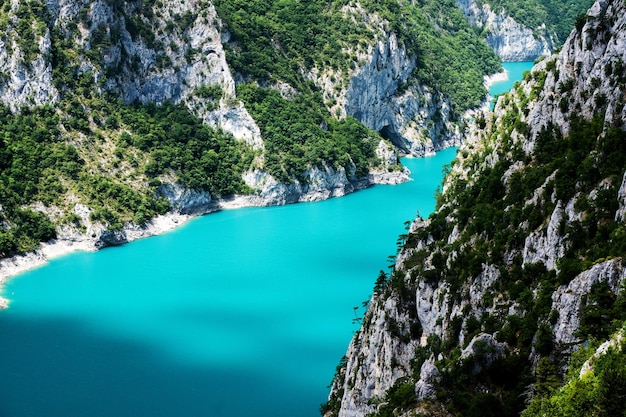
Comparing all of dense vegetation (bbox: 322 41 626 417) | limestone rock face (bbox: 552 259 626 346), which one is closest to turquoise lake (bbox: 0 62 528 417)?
dense vegetation (bbox: 322 41 626 417)

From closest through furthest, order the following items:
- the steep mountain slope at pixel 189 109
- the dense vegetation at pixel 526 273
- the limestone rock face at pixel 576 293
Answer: the dense vegetation at pixel 526 273 < the limestone rock face at pixel 576 293 < the steep mountain slope at pixel 189 109

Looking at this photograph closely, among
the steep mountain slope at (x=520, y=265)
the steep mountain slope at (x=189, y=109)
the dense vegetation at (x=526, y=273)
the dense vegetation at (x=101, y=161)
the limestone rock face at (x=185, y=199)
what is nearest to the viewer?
the dense vegetation at (x=526, y=273)

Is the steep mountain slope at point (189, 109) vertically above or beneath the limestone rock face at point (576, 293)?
above

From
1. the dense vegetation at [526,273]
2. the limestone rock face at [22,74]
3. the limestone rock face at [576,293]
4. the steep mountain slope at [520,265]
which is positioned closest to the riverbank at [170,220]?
the limestone rock face at [22,74]

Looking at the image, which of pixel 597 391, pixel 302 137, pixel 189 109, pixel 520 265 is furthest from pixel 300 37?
pixel 597 391

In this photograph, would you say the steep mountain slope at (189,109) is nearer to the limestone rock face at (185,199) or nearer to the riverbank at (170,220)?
the limestone rock face at (185,199)

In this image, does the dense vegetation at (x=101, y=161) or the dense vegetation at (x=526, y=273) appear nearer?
the dense vegetation at (x=526, y=273)

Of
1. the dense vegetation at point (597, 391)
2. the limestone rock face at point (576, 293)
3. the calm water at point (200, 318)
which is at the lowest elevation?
the dense vegetation at point (597, 391)

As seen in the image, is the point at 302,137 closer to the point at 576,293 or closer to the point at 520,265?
the point at 520,265
